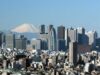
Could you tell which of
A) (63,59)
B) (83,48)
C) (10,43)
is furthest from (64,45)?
(63,59)

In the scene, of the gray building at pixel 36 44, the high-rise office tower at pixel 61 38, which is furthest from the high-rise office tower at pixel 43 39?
the high-rise office tower at pixel 61 38

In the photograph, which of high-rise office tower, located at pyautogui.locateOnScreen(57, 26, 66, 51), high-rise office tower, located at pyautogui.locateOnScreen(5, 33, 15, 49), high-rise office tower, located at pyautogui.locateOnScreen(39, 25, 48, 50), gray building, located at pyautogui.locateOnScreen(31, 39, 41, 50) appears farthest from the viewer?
gray building, located at pyautogui.locateOnScreen(31, 39, 41, 50)

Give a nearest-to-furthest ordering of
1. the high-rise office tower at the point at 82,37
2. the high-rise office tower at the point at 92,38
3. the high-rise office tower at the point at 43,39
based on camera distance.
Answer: the high-rise office tower at the point at 43,39 < the high-rise office tower at the point at 82,37 < the high-rise office tower at the point at 92,38

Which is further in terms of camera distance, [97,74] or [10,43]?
[10,43]

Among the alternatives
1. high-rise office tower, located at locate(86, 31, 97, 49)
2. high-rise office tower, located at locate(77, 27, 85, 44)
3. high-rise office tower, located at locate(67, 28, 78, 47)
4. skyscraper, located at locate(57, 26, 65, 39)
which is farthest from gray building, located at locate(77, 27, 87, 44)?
skyscraper, located at locate(57, 26, 65, 39)

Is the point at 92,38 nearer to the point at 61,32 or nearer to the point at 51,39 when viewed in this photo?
the point at 61,32

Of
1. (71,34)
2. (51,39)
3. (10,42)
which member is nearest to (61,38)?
(71,34)

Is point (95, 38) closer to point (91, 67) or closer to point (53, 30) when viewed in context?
point (53, 30)

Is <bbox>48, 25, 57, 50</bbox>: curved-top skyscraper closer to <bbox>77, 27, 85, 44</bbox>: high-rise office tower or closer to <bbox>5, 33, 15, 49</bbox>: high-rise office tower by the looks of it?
<bbox>77, 27, 85, 44</bbox>: high-rise office tower

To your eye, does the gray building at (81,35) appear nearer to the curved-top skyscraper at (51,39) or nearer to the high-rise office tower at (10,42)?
the curved-top skyscraper at (51,39)
